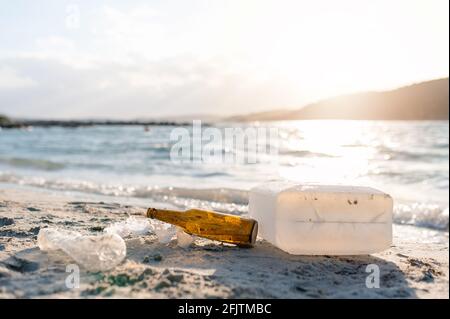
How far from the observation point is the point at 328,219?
3.21 metres

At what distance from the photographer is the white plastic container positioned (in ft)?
10.5

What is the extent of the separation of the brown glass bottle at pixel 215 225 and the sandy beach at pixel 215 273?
0.24 ft

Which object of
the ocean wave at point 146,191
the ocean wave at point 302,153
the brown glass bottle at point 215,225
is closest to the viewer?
the brown glass bottle at point 215,225

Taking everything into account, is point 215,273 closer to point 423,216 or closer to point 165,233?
point 165,233

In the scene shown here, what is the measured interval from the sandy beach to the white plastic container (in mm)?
112

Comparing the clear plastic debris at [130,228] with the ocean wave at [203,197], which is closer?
the clear plastic debris at [130,228]

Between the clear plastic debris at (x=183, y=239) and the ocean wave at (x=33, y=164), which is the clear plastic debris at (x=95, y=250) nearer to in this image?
the clear plastic debris at (x=183, y=239)

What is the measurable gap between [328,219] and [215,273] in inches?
32.4

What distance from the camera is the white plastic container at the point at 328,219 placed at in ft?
10.5

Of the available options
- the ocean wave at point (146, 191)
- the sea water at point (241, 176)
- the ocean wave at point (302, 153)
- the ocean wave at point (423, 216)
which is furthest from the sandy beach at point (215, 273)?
the ocean wave at point (302, 153)

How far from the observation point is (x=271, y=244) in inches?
142

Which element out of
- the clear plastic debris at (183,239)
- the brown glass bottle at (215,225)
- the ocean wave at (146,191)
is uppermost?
the brown glass bottle at (215,225)

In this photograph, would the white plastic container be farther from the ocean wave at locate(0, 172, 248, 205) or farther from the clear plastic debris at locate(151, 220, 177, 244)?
the ocean wave at locate(0, 172, 248, 205)
